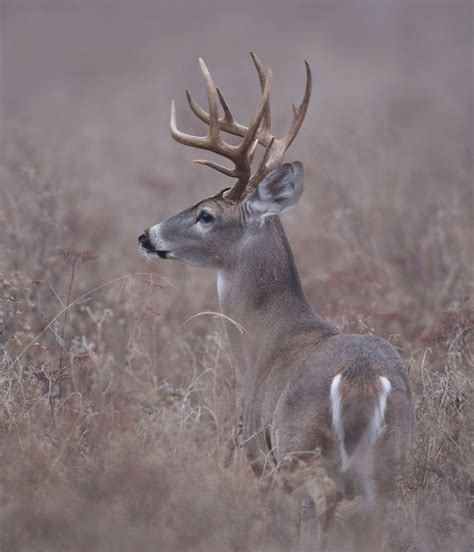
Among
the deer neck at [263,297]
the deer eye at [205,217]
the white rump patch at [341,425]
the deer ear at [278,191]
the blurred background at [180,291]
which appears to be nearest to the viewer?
the white rump patch at [341,425]

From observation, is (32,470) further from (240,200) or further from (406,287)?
(406,287)

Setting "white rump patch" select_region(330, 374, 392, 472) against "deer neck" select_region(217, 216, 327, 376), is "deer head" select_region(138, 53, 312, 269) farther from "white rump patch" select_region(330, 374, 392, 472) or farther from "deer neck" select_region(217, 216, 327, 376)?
"white rump patch" select_region(330, 374, 392, 472)

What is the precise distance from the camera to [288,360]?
5.55m

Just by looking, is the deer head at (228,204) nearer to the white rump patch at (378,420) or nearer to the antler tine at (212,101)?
the antler tine at (212,101)

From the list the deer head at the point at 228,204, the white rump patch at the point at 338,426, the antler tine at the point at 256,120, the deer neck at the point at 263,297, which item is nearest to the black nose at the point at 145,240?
the deer head at the point at 228,204

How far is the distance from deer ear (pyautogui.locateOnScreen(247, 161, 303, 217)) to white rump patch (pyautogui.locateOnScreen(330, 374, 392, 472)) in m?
1.65

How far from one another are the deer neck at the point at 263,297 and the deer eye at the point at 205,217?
0.92ft

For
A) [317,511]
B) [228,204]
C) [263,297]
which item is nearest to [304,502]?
[317,511]

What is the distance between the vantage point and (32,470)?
526cm

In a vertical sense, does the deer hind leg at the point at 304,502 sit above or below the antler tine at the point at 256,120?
below

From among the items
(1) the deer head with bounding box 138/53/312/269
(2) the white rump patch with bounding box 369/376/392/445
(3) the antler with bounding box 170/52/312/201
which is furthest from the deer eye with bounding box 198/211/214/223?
(2) the white rump patch with bounding box 369/376/392/445

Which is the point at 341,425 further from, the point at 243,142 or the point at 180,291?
the point at 180,291

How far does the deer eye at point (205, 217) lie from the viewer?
6.38 m

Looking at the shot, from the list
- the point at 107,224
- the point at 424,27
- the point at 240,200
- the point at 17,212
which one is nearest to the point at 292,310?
the point at 240,200
